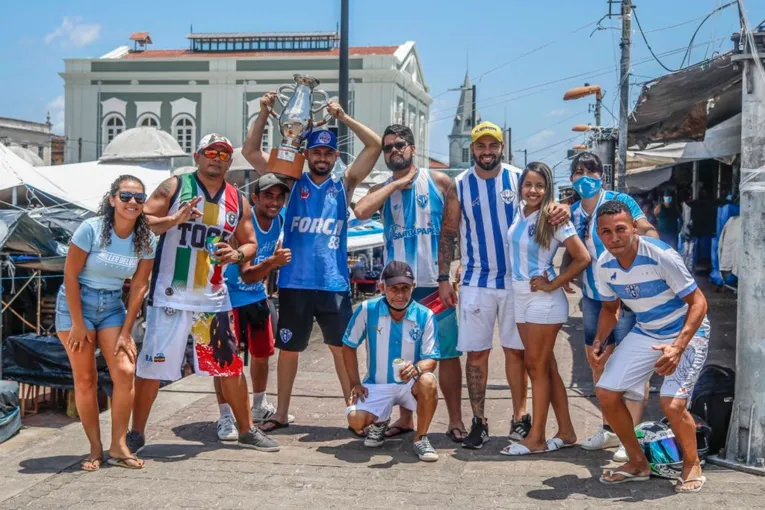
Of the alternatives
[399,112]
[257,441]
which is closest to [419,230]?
[257,441]

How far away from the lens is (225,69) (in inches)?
2116

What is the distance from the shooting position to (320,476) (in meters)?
5.34

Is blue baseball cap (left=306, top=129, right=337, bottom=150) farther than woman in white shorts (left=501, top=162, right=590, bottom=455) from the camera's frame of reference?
Yes

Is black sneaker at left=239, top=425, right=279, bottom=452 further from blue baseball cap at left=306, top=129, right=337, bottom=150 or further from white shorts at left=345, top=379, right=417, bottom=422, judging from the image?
blue baseball cap at left=306, top=129, right=337, bottom=150

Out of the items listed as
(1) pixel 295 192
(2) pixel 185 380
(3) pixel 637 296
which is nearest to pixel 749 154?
(3) pixel 637 296

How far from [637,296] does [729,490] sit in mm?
1220

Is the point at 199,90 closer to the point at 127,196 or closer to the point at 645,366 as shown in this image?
the point at 127,196

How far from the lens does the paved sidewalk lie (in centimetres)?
486

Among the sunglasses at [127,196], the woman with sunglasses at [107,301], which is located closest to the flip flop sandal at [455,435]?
the woman with sunglasses at [107,301]

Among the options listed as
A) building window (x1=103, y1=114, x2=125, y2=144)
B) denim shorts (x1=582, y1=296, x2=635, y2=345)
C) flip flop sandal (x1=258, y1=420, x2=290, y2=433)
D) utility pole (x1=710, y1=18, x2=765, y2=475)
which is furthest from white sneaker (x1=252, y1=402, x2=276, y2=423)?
building window (x1=103, y1=114, x2=125, y2=144)

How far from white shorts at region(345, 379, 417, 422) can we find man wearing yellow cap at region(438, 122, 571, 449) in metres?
0.51

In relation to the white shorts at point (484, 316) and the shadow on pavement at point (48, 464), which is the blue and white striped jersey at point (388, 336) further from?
the shadow on pavement at point (48, 464)

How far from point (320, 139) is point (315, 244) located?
0.77 meters

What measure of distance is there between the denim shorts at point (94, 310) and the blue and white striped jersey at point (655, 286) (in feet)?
10.1
